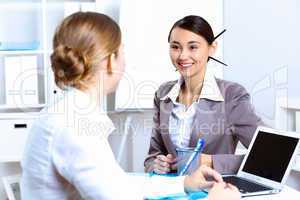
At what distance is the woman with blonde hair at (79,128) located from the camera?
821 mm

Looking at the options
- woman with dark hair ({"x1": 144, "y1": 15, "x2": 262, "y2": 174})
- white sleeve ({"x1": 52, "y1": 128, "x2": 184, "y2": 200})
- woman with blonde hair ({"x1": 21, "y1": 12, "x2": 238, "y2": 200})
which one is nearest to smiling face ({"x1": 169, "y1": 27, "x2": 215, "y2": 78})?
woman with dark hair ({"x1": 144, "y1": 15, "x2": 262, "y2": 174})

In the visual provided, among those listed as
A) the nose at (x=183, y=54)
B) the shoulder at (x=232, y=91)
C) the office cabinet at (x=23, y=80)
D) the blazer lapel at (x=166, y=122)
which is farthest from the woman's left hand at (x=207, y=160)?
the office cabinet at (x=23, y=80)

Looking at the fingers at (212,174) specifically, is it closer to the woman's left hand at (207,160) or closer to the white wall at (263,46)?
the woman's left hand at (207,160)

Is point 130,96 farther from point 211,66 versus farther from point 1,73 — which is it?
point 1,73

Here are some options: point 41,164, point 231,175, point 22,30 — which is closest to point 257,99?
point 231,175

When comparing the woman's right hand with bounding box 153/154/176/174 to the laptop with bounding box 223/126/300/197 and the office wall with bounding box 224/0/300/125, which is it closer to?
the laptop with bounding box 223/126/300/197

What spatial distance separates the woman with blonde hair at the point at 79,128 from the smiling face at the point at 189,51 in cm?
74

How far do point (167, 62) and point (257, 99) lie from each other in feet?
1.99

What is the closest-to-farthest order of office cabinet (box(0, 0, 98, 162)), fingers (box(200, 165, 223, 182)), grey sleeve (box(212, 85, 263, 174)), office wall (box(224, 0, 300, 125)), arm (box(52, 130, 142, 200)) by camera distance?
arm (box(52, 130, 142, 200)), fingers (box(200, 165, 223, 182)), grey sleeve (box(212, 85, 263, 174)), office cabinet (box(0, 0, 98, 162)), office wall (box(224, 0, 300, 125))

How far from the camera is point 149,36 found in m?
2.41

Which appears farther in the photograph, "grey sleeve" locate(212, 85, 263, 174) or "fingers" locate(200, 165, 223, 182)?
"grey sleeve" locate(212, 85, 263, 174)

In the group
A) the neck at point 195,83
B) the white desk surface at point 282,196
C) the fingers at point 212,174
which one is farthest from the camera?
the neck at point 195,83

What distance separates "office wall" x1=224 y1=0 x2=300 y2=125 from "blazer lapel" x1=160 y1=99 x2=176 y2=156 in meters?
0.96

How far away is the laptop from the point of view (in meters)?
1.25
